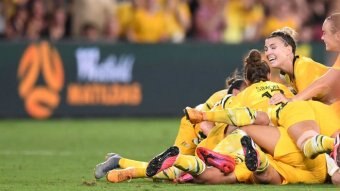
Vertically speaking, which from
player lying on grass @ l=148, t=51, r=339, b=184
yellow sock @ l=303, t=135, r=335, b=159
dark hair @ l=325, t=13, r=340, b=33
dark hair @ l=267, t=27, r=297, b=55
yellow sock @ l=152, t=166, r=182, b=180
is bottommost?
yellow sock @ l=152, t=166, r=182, b=180


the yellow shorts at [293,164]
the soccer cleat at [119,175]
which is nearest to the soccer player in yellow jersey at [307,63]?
the yellow shorts at [293,164]

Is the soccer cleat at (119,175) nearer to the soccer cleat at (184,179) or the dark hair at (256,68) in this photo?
the soccer cleat at (184,179)

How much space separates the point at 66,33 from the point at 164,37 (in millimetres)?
2074

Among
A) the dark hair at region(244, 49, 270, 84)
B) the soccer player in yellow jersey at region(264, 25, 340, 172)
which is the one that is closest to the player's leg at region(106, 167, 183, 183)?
the dark hair at region(244, 49, 270, 84)

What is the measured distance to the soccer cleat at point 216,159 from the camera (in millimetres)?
9797

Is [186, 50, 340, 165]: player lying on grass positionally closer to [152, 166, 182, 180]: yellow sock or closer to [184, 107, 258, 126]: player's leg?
[184, 107, 258, 126]: player's leg

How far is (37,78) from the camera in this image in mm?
19500

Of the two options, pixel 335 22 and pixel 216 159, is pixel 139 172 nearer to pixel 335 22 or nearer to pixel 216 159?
pixel 216 159

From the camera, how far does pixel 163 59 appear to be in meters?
20.4

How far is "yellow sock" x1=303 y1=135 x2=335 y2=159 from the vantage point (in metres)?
9.67

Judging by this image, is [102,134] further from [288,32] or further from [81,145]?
[288,32]

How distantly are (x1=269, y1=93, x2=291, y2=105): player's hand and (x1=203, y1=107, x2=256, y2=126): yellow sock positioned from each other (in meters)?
0.32

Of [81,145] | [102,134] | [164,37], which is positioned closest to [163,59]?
[164,37]

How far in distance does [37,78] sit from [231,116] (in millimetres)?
9887
